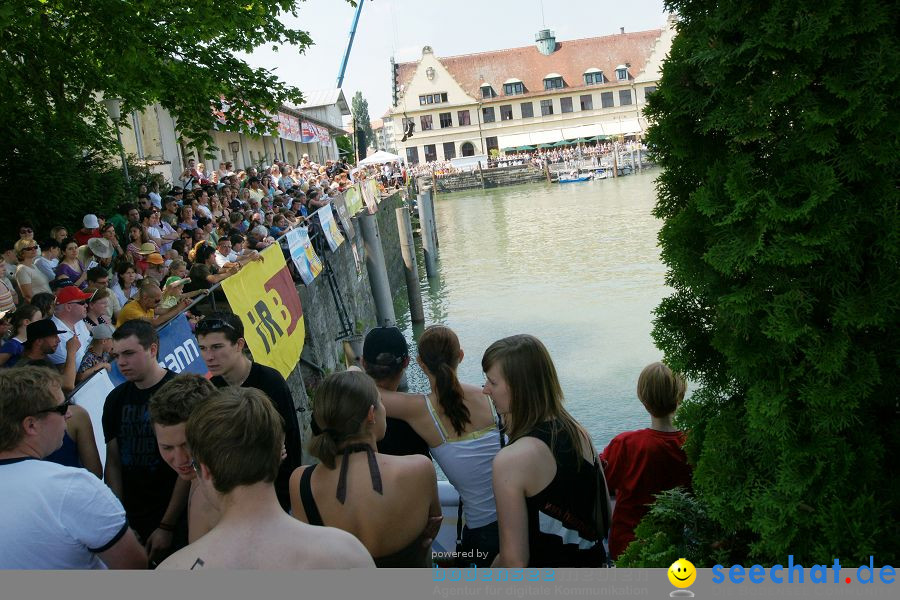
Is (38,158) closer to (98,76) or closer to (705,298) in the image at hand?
(98,76)

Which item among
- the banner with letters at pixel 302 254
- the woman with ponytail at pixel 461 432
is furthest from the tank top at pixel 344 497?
the banner with letters at pixel 302 254

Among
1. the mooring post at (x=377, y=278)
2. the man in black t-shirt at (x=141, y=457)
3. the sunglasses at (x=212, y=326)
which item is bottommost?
the mooring post at (x=377, y=278)

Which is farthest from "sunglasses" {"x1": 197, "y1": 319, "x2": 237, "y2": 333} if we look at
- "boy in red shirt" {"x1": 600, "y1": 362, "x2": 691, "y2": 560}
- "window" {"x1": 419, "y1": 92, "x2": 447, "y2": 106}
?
"window" {"x1": 419, "y1": 92, "x2": 447, "y2": 106}

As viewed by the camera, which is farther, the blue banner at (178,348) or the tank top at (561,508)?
the blue banner at (178,348)

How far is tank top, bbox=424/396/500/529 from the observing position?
3977 millimetres

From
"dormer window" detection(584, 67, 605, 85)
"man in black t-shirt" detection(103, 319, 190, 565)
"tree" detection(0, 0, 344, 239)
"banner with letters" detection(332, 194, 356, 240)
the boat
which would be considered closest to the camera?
"man in black t-shirt" detection(103, 319, 190, 565)

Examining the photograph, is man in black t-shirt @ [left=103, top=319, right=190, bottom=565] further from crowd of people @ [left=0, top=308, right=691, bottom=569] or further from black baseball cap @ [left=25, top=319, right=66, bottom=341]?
black baseball cap @ [left=25, top=319, right=66, bottom=341]

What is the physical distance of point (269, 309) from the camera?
955 cm

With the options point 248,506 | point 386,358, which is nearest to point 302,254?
point 386,358

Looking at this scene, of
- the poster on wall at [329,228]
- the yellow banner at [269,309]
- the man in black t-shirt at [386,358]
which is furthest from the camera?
the poster on wall at [329,228]

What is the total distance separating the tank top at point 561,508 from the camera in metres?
3.24

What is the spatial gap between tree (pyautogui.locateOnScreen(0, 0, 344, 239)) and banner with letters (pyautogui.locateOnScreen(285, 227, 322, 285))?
3097mm

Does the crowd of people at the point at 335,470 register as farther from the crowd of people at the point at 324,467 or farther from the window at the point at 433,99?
the window at the point at 433,99

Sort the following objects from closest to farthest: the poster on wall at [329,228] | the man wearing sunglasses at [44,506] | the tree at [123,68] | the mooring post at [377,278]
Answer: the man wearing sunglasses at [44,506], the tree at [123,68], the poster on wall at [329,228], the mooring post at [377,278]
